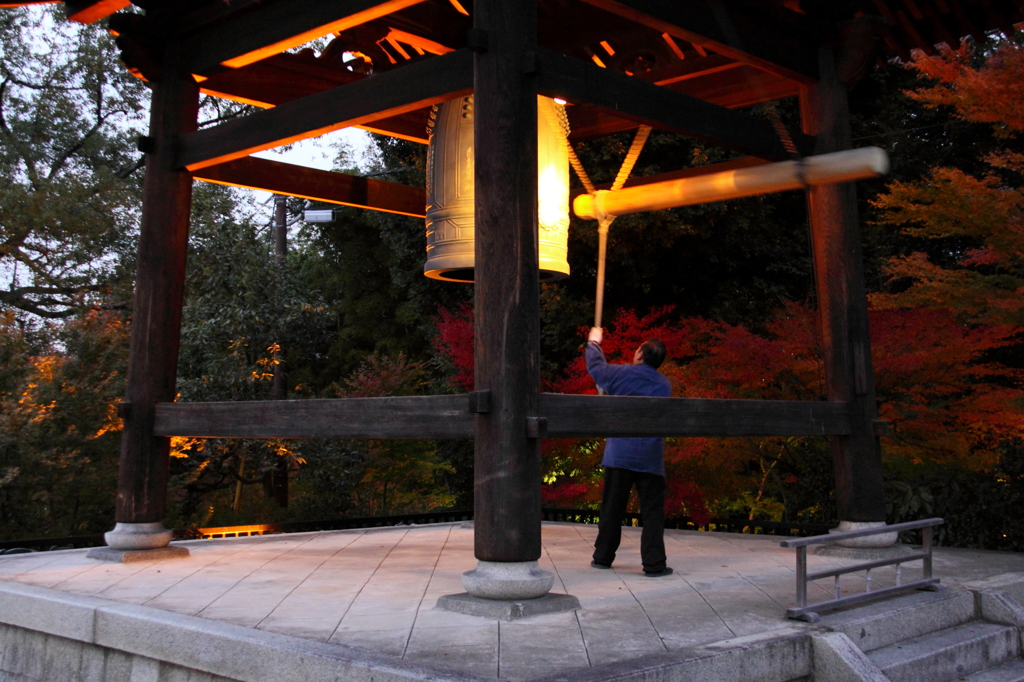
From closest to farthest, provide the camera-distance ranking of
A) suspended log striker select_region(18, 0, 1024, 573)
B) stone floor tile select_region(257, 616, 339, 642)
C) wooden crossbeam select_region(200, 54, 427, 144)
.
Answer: stone floor tile select_region(257, 616, 339, 642) < suspended log striker select_region(18, 0, 1024, 573) < wooden crossbeam select_region(200, 54, 427, 144)

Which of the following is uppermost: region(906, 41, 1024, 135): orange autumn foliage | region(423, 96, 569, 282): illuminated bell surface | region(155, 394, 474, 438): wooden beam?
region(906, 41, 1024, 135): orange autumn foliage

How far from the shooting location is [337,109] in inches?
219

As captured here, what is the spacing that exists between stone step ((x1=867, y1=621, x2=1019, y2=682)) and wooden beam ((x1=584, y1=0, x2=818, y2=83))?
11.9 ft

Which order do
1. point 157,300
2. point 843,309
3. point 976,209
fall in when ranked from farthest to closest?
point 976,209 < point 843,309 < point 157,300

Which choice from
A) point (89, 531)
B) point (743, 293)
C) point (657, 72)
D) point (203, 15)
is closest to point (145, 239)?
point (203, 15)

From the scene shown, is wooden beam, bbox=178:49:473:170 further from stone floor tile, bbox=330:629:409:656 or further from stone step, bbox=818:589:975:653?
stone step, bbox=818:589:975:653

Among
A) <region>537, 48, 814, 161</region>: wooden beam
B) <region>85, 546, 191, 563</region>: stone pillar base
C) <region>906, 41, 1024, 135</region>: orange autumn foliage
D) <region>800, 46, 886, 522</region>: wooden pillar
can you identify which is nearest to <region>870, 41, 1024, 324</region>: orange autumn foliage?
<region>906, 41, 1024, 135</region>: orange autumn foliage

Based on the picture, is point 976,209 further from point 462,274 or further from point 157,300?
point 157,300

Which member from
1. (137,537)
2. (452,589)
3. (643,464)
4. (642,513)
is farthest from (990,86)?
(137,537)

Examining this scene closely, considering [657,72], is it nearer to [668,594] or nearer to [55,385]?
[668,594]

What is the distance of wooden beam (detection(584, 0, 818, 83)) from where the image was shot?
537 cm

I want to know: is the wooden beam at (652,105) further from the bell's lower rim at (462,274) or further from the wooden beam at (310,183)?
the wooden beam at (310,183)

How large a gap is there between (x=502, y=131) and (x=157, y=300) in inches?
127

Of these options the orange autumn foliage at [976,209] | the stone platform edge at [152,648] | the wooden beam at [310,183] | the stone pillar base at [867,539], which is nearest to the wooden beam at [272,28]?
the wooden beam at [310,183]
